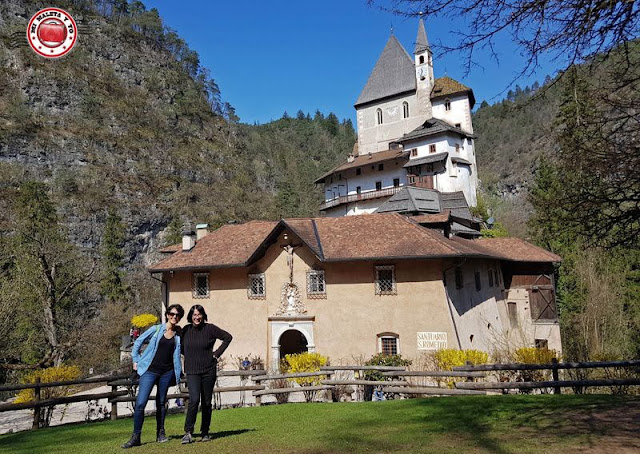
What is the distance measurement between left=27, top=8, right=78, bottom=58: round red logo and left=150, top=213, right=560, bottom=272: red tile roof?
159 ft

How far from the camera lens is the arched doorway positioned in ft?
81.6

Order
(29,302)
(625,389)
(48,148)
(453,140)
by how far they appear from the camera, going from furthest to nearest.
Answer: (48,148)
(453,140)
(29,302)
(625,389)

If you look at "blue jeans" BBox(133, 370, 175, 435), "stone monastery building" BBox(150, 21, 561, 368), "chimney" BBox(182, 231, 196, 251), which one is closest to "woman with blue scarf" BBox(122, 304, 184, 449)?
"blue jeans" BBox(133, 370, 175, 435)

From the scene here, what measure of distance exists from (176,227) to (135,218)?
11.7m

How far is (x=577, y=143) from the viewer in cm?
676

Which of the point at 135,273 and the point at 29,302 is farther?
the point at 135,273

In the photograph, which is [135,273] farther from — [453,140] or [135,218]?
[453,140]

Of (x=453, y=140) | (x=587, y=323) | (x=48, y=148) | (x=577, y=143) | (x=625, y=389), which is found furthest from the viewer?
(x=48, y=148)

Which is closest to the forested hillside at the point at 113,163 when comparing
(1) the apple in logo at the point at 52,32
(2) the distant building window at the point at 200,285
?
(1) the apple in logo at the point at 52,32

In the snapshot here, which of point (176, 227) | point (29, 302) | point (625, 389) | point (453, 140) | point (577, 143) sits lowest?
point (625, 389)

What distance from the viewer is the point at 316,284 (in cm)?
2120

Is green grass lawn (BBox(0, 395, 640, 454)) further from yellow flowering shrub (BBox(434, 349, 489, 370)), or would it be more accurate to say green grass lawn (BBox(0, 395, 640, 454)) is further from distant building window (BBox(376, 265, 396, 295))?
distant building window (BBox(376, 265, 396, 295))

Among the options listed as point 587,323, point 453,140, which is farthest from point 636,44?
point 453,140

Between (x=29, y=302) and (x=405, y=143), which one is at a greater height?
(x=405, y=143)
